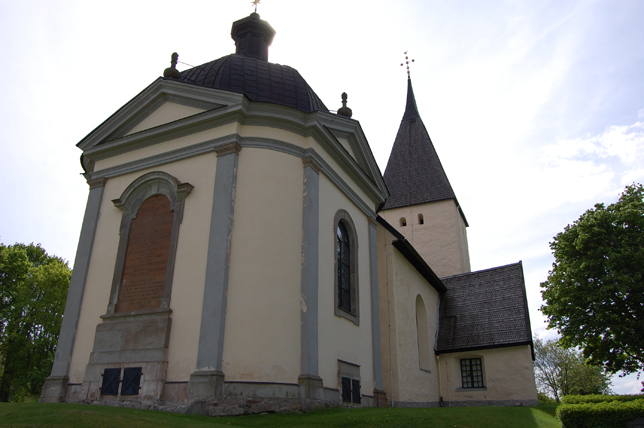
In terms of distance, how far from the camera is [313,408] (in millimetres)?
10781

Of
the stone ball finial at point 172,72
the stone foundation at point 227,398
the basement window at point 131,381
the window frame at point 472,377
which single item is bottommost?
the stone foundation at point 227,398

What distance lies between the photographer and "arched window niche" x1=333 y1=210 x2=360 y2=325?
14.0 meters

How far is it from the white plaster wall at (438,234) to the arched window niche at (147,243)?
20360 millimetres

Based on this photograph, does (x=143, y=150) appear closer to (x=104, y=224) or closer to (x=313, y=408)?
(x=104, y=224)

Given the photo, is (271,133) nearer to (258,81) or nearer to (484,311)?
(258,81)

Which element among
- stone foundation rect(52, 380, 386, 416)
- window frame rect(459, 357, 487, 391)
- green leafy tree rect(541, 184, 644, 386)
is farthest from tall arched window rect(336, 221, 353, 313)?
green leafy tree rect(541, 184, 644, 386)

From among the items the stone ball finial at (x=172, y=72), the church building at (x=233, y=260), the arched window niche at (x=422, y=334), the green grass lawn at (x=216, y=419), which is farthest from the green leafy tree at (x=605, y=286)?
the stone ball finial at (x=172, y=72)

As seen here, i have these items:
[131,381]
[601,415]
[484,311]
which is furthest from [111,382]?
[484,311]

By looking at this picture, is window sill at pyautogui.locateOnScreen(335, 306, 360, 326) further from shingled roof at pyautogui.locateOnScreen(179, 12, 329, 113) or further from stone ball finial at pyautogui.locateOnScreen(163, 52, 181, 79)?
stone ball finial at pyautogui.locateOnScreen(163, 52, 181, 79)

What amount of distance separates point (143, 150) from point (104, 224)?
232 centimetres

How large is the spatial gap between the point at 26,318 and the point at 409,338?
20.5m

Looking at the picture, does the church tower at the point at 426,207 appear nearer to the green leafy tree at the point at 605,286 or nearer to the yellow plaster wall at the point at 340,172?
the green leafy tree at the point at 605,286

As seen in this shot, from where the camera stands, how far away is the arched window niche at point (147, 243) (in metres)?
11.9

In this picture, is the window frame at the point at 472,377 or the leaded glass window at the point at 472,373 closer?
the window frame at the point at 472,377
